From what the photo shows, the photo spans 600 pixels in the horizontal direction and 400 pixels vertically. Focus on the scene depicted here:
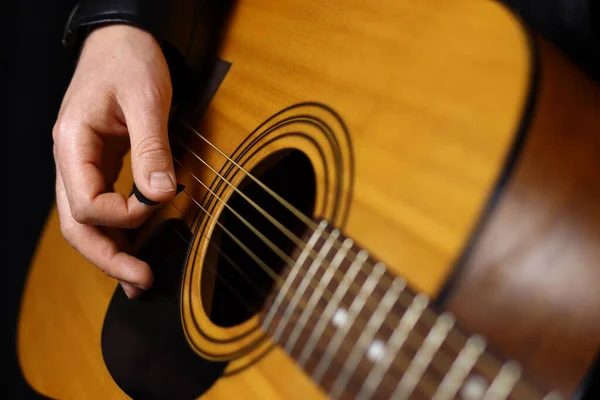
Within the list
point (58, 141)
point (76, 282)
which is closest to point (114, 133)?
point (58, 141)

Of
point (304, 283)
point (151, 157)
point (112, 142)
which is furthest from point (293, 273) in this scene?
point (112, 142)

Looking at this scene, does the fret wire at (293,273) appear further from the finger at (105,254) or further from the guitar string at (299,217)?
the finger at (105,254)

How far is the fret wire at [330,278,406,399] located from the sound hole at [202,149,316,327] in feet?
0.44

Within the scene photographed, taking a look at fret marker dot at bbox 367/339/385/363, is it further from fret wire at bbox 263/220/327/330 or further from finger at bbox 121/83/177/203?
finger at bbox 121/83/177/203

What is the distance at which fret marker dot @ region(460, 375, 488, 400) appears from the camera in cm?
29

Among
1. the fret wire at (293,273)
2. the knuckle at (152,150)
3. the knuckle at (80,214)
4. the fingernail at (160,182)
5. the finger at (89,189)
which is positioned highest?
the fret wire at (293,273)

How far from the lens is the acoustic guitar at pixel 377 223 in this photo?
12.1 inches

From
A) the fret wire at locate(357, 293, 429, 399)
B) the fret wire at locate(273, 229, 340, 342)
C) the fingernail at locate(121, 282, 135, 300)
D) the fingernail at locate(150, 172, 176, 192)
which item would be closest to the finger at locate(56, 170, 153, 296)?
the fingernail at locate(121, 282, 135, 300)

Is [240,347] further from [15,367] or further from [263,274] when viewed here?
[15,367]

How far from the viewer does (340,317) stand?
370 mm

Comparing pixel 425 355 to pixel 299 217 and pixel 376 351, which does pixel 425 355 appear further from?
pixel 299 217

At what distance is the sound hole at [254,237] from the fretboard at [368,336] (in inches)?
2.7

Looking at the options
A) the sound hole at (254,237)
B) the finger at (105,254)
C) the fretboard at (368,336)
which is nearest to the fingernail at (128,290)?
the finger at (105,254)

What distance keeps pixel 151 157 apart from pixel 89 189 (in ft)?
0.34
